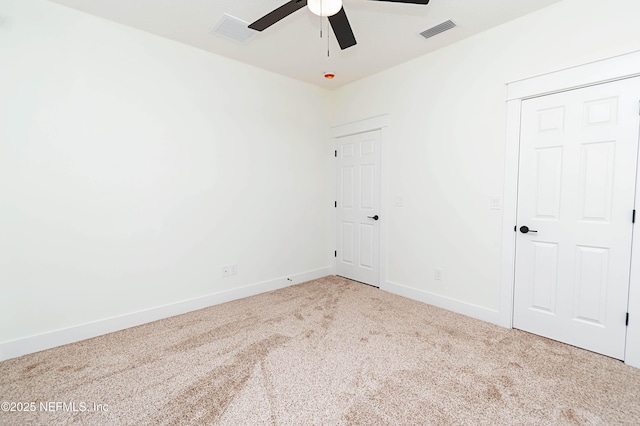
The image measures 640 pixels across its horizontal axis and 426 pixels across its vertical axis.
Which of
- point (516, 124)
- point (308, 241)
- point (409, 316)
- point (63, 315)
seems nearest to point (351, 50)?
point (516, 124)

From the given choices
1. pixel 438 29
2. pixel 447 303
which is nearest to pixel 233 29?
pixel 438 29

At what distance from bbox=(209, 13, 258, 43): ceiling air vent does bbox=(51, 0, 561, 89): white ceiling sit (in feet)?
0.16

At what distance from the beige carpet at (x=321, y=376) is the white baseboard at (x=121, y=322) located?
0.09 m

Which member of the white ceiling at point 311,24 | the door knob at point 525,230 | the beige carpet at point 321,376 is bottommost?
the beige carpet at point 321,376

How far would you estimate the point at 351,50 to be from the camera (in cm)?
313

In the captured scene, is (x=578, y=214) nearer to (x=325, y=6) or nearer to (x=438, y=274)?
(x=438, y=274)

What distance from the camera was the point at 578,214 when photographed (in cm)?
237

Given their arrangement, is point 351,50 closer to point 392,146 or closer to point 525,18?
point 392,146

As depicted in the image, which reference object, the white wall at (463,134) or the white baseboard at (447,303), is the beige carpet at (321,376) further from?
the white wall at (463,134)

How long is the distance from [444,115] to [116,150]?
335 centimetres

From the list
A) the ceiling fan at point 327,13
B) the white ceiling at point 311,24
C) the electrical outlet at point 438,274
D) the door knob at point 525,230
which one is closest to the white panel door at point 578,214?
the door knob at point 525,230

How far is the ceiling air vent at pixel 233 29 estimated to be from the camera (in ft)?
8.50

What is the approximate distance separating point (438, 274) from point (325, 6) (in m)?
2.81

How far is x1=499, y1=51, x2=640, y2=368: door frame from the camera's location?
212cm
